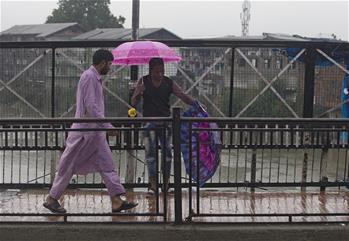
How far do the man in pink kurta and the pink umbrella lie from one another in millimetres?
802

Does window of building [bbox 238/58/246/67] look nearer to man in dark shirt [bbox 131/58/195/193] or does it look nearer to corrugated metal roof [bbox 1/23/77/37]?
man in dark shirt [bbox 131/58/195/193]

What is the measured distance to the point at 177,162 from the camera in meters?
5.31

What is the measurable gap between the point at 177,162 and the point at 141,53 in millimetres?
1668

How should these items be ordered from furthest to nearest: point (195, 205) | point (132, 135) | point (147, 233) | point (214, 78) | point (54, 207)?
point (214, 78)
point (132, 135)
point (195, 205)
point (54, 207)
point (147, 233)

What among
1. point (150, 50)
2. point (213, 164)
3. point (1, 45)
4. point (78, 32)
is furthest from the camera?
point (78, 32)

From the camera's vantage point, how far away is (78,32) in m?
56.7

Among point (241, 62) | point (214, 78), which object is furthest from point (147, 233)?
point (241, 62)

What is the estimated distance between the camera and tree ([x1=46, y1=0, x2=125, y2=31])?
265 feet

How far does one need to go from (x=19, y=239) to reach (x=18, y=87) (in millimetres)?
2960

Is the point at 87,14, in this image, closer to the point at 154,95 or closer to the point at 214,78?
the point at 214,78

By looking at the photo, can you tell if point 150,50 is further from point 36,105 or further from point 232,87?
point 36,105

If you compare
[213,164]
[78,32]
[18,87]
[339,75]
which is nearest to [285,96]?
[339,75]

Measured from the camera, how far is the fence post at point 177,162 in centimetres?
522

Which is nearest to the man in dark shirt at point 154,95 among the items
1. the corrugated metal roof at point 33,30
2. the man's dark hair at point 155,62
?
the man's dark hair at point 155,62
